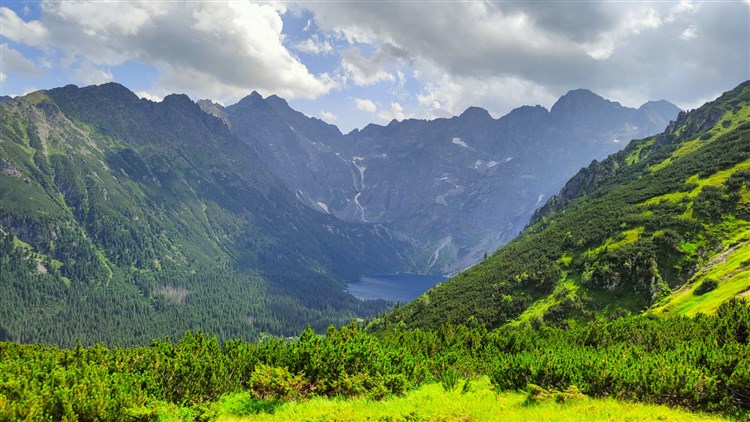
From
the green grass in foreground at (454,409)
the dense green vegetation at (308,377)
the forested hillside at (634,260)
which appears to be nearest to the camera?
the dense green vegetation at (308,377)

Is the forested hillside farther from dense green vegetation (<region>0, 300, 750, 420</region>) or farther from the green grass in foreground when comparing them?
the green grass in foreground

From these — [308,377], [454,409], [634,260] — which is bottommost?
[454,409]

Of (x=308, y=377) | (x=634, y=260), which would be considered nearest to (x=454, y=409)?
(x=308, y=377)

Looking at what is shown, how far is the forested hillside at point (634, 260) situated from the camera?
3551 inches

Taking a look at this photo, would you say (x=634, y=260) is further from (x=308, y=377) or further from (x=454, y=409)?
(x=308, y=377)

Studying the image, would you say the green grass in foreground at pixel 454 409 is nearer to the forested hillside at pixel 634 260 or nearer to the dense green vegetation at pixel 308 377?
the dense green vegetation at pixel 308 377

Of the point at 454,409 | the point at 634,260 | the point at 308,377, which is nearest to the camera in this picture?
the point at 454,409

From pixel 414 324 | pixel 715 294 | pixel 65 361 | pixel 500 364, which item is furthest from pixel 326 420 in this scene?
pixel 414 324

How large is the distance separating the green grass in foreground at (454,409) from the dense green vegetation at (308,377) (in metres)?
0.62

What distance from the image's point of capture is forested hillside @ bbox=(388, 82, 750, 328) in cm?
9019

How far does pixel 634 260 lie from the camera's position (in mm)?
101250

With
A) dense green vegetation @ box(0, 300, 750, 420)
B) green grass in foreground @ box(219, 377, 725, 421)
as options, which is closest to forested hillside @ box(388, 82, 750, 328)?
dense green vegetation @ box(0, 300, 750, 420)

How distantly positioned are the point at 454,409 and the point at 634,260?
10080 centimetres

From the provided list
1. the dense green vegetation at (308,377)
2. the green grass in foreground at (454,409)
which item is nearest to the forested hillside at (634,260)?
the dense green vegetation at (308,377)
